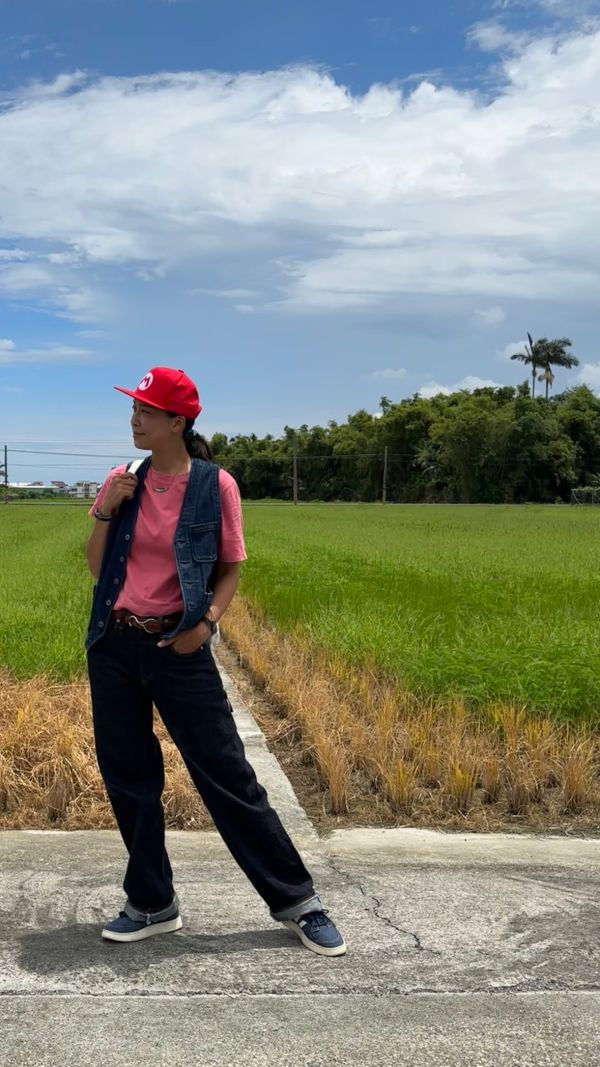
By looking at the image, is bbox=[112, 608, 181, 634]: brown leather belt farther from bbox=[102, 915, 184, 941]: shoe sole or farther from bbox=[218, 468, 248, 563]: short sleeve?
bbox=[102, 915, 184, 941]: shoe sole

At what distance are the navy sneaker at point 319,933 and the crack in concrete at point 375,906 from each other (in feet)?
0.71

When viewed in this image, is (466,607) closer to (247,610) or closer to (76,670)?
(247,610)

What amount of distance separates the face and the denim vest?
110 millimetres

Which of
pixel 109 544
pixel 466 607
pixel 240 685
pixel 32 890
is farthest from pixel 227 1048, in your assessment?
pixel 466 607

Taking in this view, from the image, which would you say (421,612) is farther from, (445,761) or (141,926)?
(141,926)

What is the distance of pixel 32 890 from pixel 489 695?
334 cm

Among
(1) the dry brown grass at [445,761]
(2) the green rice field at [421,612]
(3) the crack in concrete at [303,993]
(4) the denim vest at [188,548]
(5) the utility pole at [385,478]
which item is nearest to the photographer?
(3) the crack in concrete at [303,993]

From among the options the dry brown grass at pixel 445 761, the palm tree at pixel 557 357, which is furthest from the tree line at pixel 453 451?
the dry brown grass at pixel 445 761

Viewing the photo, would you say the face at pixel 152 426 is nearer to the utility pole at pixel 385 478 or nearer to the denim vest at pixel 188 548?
the denim vest at pixel 188 548

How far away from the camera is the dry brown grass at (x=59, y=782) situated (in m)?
4.34

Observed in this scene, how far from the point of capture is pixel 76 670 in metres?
6.75

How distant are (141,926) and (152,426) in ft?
5.40

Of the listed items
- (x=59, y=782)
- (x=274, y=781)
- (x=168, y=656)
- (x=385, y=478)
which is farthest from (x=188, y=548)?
(x=385, y=478)

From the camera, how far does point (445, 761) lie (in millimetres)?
5000
